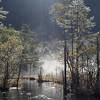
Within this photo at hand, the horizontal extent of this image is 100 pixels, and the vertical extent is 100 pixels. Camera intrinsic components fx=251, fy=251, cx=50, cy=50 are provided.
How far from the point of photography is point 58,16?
37.2m

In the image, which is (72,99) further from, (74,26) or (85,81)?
(74,26)

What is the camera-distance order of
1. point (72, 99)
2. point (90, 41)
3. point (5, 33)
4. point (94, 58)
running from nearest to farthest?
point (72, 99) < point (94, 58) < point (90, 41) < point (5, 33)

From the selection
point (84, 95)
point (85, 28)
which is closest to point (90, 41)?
point (85, 28)

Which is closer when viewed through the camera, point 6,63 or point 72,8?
point 72,8

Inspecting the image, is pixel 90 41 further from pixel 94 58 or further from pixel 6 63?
pixel 6 63

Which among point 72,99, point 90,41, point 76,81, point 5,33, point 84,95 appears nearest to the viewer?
point 72,99

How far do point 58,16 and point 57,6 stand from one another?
1.49m

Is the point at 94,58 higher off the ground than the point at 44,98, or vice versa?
the point at 94,58

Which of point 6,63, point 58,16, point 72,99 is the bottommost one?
point 72,99

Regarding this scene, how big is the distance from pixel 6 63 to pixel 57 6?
1251 centimetres

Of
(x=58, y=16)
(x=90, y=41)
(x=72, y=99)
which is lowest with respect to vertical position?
(x=72, y=99)

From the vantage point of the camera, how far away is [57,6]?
37.1 metres

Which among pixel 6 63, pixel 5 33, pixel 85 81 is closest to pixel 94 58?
pixel 85 81

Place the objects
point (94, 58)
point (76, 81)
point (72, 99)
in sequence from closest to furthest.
Answer: 1. point (72, 99)
2. point (76, 81)
3. point (94, 58)
